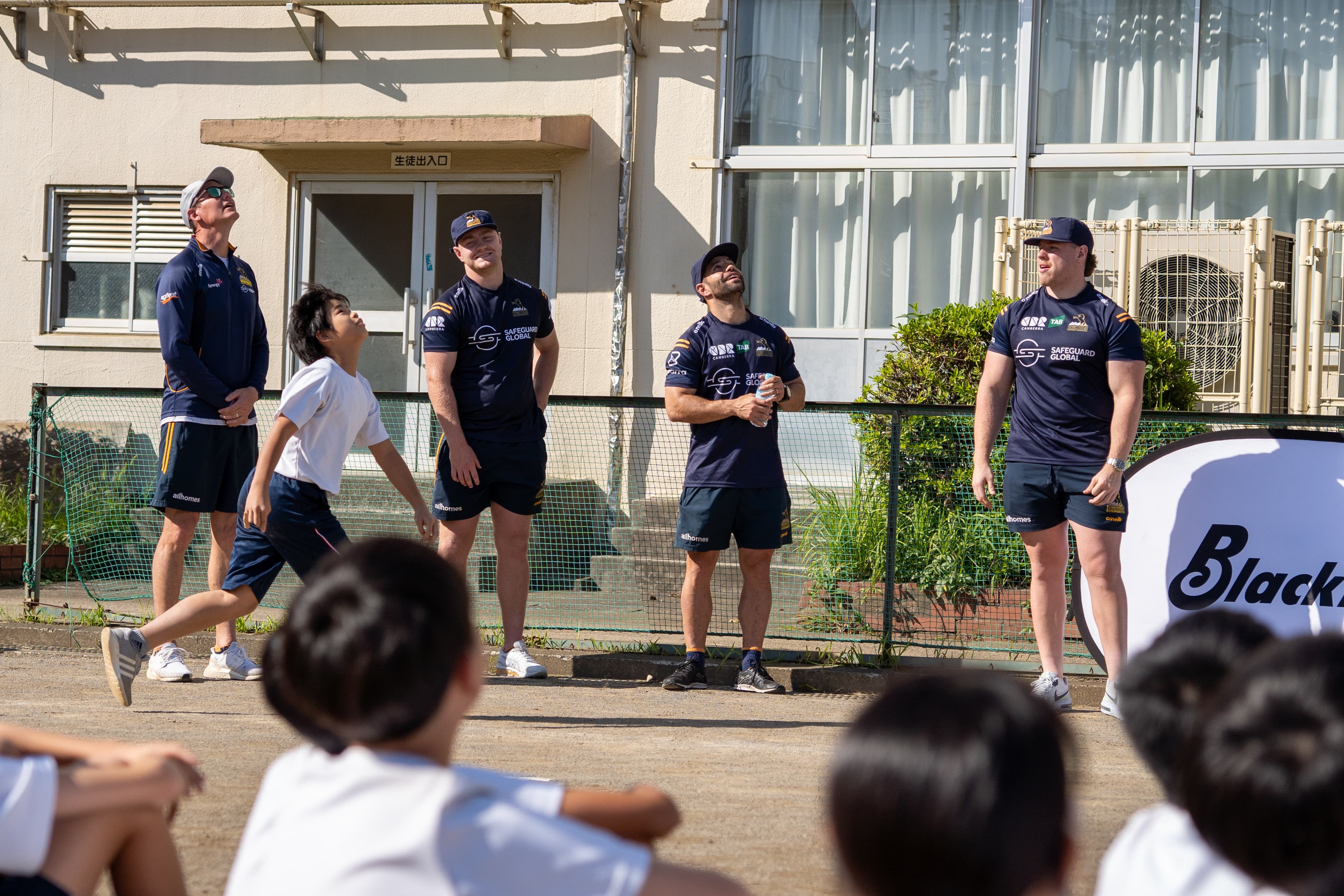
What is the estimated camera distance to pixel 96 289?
1252cm

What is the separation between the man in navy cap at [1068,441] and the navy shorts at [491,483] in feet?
7.13

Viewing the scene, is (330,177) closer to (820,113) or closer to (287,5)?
(287,5)

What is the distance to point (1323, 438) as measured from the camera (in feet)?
20.1

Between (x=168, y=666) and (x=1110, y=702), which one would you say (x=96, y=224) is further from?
(x=1110, y=702)

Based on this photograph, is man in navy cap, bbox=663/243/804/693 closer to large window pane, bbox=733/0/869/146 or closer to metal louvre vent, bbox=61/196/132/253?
large window pane, bbox=733/0/869/146

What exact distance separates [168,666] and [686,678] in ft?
8.25

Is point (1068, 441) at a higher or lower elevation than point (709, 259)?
lower

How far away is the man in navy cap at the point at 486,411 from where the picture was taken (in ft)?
21.4

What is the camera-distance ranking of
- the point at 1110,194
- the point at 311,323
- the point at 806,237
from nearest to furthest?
1. the point at 311,323
2. the point at 1110,194
3. the point at 806,237

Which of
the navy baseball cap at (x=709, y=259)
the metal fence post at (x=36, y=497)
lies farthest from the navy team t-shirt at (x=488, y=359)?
the metal fence post at (x=36, y=497)

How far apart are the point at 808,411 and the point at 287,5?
6866 mm

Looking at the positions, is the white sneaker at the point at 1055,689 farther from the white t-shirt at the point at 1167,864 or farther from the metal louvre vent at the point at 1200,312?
the metal louvre vent at the point at 1200,312

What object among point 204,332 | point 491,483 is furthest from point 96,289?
point 491,483

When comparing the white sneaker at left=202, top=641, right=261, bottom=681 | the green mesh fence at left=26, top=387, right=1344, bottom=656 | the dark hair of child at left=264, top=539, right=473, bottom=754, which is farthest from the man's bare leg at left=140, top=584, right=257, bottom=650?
the dark hair of child at left=264, top=539, right=473, bottom=754
